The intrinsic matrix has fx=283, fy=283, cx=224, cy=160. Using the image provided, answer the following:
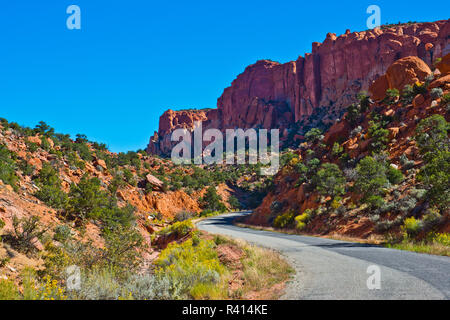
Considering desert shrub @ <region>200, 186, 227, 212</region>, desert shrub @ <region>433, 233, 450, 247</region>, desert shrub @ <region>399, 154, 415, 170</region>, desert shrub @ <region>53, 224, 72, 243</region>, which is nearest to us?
desert shrub @ <region>433, 233, 450, 247</region>

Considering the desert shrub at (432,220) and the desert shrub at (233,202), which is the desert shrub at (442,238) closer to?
the desert shrub at (432,220)

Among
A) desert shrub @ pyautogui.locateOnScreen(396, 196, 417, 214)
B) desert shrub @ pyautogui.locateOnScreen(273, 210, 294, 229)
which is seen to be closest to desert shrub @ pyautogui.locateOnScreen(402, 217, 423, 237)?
desert shrub @ pyautogui.locateOnScreen(396, 196, 417, 214)

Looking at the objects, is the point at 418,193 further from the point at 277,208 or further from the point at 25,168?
the point at 25,168

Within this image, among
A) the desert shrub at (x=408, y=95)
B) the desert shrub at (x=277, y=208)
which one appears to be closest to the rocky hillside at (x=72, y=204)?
the desert shrub at (x=277, y=208)

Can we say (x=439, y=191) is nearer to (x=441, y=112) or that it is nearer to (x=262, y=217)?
(x=441, y=112)

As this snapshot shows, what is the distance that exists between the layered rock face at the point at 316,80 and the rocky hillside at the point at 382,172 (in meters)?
53.5

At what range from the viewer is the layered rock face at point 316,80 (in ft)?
301

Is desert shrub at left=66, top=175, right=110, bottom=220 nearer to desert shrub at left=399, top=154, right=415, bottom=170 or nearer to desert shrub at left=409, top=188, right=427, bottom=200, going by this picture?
desert shrub at left=409, top=188, right=427, bottom=200

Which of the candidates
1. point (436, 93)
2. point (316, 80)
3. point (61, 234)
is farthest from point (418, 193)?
point (316, 80)

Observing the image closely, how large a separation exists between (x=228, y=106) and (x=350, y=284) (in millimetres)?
151319

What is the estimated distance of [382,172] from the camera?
2316cm

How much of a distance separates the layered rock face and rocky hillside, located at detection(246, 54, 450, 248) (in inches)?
2107

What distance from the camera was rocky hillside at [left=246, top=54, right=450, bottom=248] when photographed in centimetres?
1563
